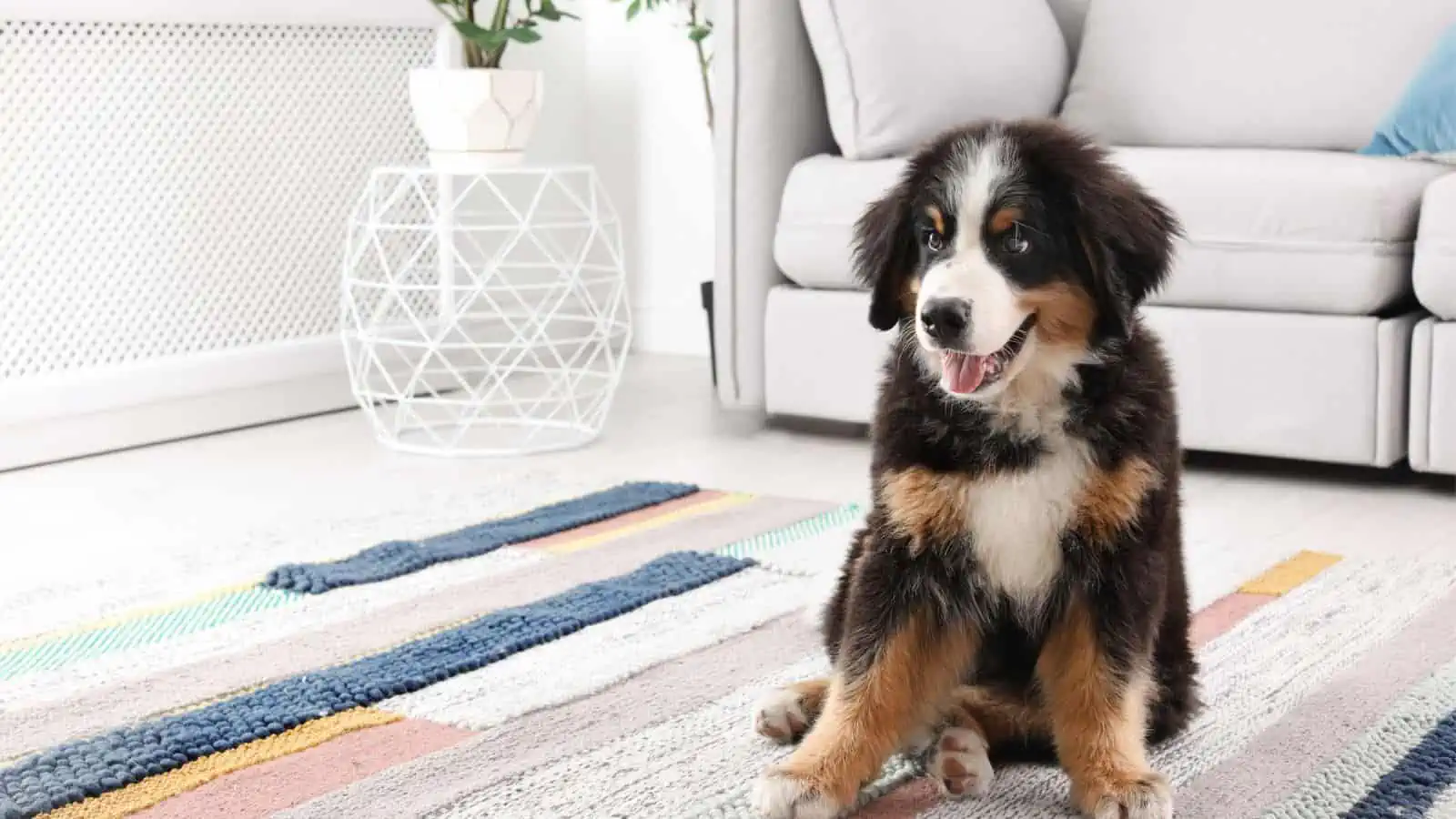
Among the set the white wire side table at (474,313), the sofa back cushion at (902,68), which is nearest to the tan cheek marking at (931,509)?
the white wire side table at (474,313)

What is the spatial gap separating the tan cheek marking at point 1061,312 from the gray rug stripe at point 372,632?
956 mm

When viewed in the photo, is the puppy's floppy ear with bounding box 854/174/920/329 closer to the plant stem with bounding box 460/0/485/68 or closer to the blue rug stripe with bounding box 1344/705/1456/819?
the blue rug stripe with bounding box 1344/705/1456/819

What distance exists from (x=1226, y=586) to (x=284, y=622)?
1249 millimetres

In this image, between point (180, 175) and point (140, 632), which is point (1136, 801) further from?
point (180, 175)

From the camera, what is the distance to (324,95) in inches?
147

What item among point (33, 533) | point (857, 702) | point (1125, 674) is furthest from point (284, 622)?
point (1125, 674)

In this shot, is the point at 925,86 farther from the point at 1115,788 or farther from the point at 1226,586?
the point at 1115,788

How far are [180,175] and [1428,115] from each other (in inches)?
95.8

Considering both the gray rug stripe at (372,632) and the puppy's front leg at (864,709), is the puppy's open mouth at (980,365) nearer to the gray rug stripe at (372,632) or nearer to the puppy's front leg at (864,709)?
the puppy's front leg at (864,709)

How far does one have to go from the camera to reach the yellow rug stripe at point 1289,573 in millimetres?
2283

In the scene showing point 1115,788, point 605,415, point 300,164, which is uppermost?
point 300,164

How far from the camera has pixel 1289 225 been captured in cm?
282

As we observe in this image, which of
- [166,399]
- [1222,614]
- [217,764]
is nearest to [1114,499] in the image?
[1222,614]

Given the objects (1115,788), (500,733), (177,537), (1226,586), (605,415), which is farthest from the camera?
(605,415)
